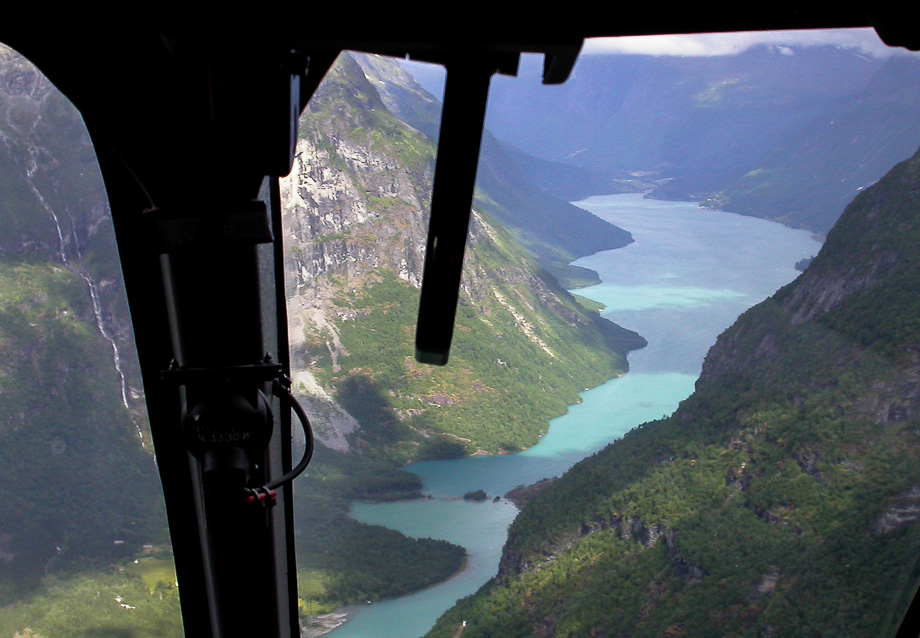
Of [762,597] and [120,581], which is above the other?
[120,581]

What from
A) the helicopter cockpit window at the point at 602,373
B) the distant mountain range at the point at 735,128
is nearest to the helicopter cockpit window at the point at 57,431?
the helicopter cockpit window at the point at 602,373

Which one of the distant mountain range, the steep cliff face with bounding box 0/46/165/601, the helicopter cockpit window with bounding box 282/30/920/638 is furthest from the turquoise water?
the steep cliff face with bounding box 0/46/165/601

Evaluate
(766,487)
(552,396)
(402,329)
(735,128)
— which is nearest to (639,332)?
(552,396)

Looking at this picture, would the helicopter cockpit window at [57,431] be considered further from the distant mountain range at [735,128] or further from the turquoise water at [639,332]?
the distant mountain range at [735,128]

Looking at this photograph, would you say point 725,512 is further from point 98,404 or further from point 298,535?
point 298,535

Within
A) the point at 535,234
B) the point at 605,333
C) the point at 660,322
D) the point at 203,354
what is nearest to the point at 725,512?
the point at 660,322
